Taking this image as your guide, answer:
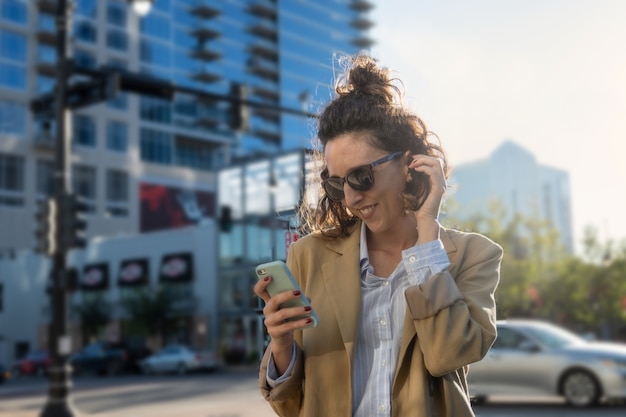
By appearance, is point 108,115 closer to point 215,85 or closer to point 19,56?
point 19,56

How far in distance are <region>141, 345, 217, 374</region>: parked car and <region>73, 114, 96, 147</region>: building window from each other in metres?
33.8

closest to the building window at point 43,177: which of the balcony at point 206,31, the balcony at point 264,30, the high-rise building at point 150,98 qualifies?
the high-rise building at point 150,98

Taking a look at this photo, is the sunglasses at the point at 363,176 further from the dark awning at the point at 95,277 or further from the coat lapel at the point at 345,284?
the dark awning at the point at 95,277

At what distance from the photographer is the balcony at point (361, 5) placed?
10223 centimetres

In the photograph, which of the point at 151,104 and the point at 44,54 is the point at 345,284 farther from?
the point at 151,104

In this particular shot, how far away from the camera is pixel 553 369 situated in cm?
1242

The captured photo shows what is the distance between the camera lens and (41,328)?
57.3m

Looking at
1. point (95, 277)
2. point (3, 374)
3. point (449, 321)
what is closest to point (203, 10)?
point (95, 277)

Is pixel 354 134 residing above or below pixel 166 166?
below

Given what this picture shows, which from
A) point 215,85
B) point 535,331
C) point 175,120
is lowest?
point 535,331

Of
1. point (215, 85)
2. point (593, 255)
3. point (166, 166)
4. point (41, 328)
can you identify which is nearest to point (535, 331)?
point (593, 255)

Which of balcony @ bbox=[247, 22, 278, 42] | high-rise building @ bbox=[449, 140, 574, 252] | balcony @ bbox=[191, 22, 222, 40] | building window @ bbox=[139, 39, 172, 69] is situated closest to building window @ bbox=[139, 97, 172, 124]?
building window @ bbox=[139, 39, 172, 69]

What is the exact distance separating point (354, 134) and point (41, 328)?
5917 centimetres

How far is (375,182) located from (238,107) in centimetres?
1187
